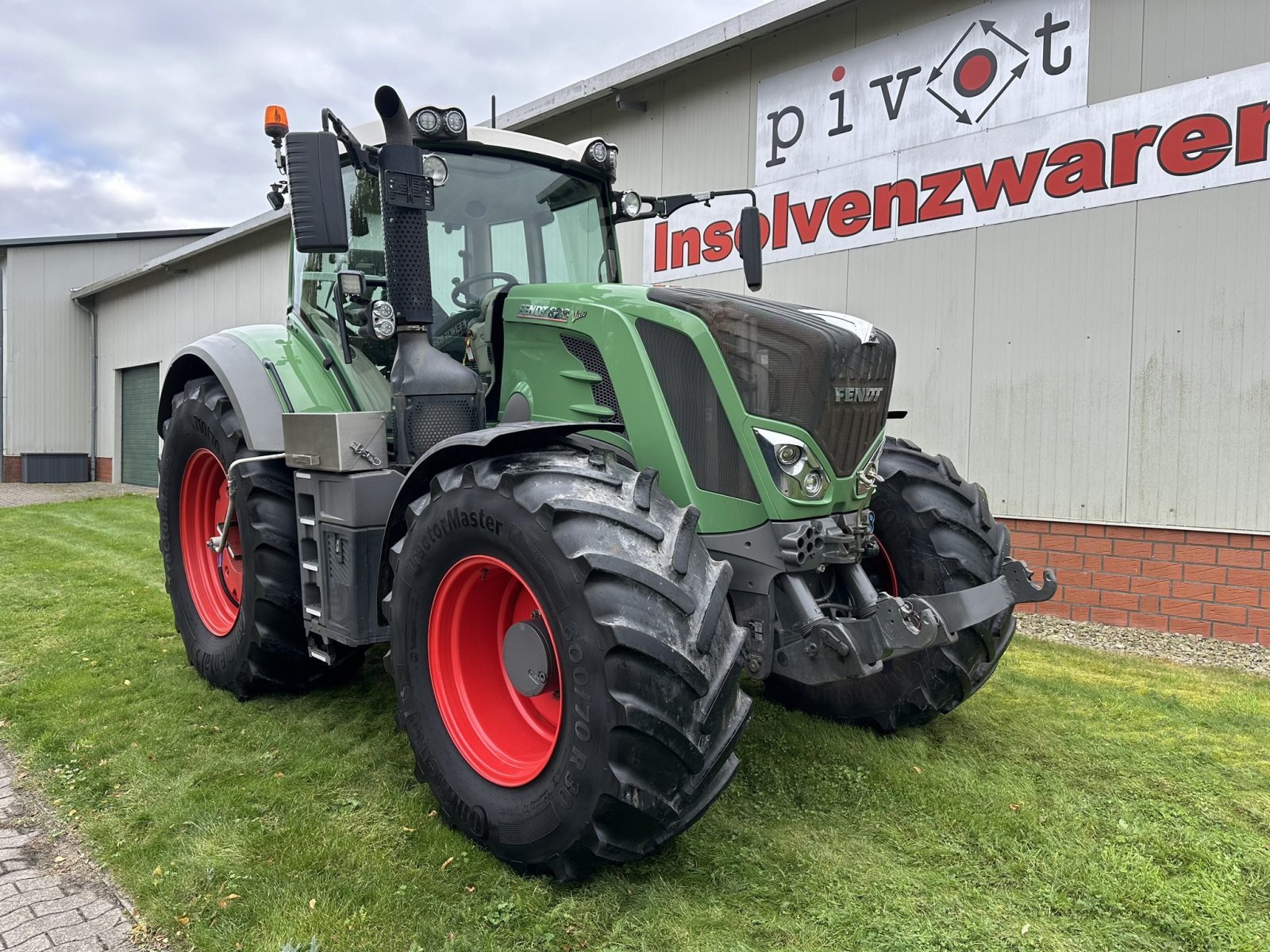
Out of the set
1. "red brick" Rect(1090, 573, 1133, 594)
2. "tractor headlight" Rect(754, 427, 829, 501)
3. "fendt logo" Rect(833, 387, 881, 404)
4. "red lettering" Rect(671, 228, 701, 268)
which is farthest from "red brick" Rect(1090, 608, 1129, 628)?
"red lettering" Rect(671, 228, 701, 268)

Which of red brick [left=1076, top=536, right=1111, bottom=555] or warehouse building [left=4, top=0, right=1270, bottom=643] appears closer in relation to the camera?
warehouse building [left=4, top=0, right=1270, bottom=643]

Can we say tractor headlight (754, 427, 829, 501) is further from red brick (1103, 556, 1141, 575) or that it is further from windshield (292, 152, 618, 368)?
red brick (1103, 556, 1141, 575)

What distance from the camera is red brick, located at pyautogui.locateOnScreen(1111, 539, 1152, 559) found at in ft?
19.4

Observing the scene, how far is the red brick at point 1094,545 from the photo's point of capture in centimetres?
607

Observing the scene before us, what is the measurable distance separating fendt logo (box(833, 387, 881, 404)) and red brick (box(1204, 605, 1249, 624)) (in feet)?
12.6

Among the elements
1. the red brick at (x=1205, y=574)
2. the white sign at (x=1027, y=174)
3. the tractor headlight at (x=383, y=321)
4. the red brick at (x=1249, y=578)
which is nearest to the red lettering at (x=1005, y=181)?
the white sign at (x=1027, y=174)

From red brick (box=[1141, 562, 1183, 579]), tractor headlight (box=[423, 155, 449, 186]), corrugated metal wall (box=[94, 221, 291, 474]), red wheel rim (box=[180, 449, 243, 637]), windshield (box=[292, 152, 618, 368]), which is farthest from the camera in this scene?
corrugated metal wall (box=[94, 221, 291, 474])

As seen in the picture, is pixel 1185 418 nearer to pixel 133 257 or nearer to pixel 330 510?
Answer: pixel 330 510

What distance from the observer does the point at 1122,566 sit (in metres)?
6.01

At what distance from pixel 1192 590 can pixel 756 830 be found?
13.7ft

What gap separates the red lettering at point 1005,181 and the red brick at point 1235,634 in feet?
9.81

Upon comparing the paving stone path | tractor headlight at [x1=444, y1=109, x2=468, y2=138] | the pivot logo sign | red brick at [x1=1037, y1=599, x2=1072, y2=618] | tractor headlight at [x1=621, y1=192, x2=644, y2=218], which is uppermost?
the pivot logo sign

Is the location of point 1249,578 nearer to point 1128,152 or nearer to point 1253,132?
point 1253,132

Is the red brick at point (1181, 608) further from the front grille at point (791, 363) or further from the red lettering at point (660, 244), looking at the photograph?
the red lettering at point (660, 244)
